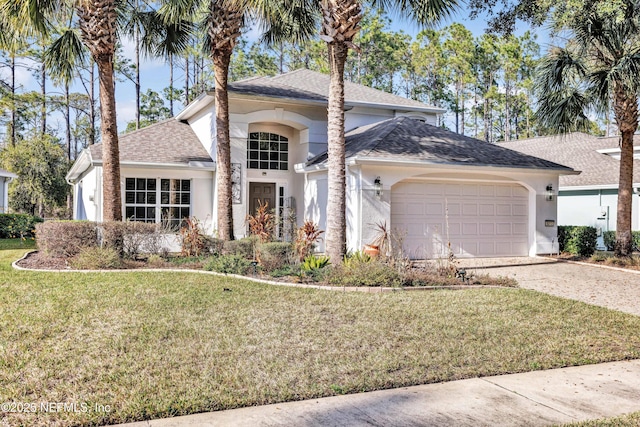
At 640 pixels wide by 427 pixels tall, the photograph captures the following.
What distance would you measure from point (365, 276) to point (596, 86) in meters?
10.2

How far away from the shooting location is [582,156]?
24.0 m

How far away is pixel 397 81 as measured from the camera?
145ft

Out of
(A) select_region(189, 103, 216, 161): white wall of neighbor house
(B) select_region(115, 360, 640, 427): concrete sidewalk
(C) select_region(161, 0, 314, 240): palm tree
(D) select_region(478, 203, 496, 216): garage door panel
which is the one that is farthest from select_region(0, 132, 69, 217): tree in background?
(B) select_region(115, 360, 640, 427): concrete sidewalk

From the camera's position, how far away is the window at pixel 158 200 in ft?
54.4

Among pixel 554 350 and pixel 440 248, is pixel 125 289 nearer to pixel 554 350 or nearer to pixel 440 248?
pixel 554 350

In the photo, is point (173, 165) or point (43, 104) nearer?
point (173, 165)

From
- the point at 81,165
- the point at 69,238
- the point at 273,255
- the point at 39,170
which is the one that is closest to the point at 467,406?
the point at 273,255

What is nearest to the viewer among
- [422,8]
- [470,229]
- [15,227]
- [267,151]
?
[422,8]

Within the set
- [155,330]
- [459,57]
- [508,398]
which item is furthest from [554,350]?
[459,57]

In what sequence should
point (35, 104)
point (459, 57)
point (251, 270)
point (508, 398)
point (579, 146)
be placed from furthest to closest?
1. point (459, 57)
2. point (35, 104)
3. point (579, 146)
4. point (251, 270)
5. point (508, 398)

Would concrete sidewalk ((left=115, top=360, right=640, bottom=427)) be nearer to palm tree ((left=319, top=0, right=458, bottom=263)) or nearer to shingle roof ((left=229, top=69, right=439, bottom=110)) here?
palm tree ((left=319, top=0, right=458, bottom=263))

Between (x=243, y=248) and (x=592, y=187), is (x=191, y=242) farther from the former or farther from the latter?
(x=592, y=187)

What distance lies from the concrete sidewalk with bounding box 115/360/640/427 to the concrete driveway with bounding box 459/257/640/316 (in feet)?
14.0

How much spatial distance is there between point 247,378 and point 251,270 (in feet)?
18.8
